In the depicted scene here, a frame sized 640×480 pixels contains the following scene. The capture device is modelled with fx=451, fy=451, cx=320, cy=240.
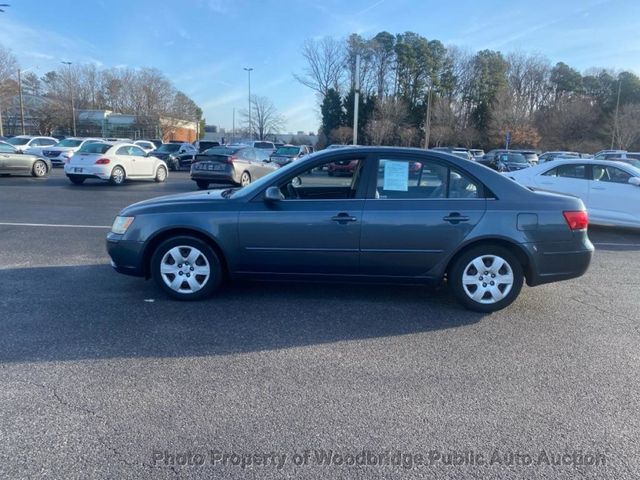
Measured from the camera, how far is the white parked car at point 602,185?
9.34 meters

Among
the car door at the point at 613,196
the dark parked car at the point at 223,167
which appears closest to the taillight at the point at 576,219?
the car door at the point at 613,196

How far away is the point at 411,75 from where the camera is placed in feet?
209

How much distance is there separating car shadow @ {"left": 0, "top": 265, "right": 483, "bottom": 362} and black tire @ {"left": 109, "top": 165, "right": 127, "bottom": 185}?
1182cm

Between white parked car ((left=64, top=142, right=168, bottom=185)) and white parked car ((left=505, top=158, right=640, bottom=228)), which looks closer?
white parked car ((left=505, top=158, right=640, bottom=228))

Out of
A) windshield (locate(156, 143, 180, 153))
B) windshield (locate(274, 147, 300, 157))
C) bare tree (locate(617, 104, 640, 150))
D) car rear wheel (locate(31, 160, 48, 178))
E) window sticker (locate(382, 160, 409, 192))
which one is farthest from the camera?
bare tree (locate(617, 104, 640, 150))

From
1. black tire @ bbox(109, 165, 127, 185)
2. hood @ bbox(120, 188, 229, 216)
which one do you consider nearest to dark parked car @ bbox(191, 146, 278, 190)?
black tire @ bbox(109, 165, 127, 185)

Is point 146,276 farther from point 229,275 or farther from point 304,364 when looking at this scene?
point 304,364

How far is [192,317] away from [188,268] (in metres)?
0.62

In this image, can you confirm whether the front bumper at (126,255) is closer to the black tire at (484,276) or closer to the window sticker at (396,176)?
the window sticker at (396,176)

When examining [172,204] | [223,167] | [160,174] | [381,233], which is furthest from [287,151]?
[381,233]

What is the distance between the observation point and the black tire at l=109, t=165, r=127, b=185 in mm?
16511

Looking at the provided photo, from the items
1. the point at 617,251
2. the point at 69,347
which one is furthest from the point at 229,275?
the point at 617,251

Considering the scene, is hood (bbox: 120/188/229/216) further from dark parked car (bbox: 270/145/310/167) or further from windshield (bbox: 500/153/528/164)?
windshield (bbox: 500/153/528/164)

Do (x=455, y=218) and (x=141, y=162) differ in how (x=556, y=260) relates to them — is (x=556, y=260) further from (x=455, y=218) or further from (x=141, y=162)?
(x=141, y=162)
